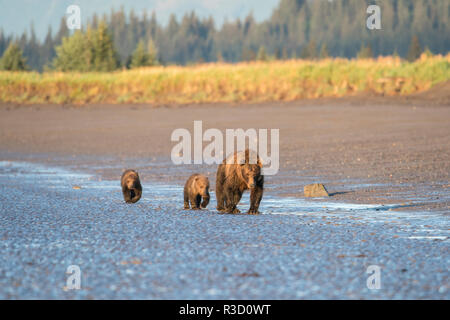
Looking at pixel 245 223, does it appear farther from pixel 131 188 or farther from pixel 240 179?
pixel 131 188

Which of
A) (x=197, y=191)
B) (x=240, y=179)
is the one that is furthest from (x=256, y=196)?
(x=197, y=191)

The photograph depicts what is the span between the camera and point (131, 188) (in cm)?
1349

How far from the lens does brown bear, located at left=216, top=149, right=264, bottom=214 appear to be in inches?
456

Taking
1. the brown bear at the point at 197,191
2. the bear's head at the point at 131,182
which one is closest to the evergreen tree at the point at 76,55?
the bear's head at the point at 131,182

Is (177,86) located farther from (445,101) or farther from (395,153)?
(395,153)

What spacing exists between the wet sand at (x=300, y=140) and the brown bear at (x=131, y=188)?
271cm

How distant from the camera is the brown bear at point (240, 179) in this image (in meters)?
→ 11.6

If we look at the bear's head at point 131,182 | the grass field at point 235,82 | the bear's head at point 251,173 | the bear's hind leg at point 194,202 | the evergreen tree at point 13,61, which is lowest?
the bear's hind leg at point 194,202

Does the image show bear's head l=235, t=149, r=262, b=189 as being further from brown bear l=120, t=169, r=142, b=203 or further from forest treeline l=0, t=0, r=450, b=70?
forest treeline l=0, t=0, r=450, b=70

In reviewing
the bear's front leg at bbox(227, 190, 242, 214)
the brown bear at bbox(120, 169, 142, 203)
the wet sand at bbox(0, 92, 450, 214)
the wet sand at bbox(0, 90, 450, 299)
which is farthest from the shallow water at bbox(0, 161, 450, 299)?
the wet sand at bbox(0, 92, 450, 214)

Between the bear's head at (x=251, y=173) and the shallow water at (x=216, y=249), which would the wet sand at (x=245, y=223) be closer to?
the shallow water at (x=216, y=249)

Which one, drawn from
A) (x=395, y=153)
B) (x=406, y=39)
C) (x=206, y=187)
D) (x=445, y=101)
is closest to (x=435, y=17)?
(x=406, y=39)

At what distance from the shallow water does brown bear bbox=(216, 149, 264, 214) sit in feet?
1.03
